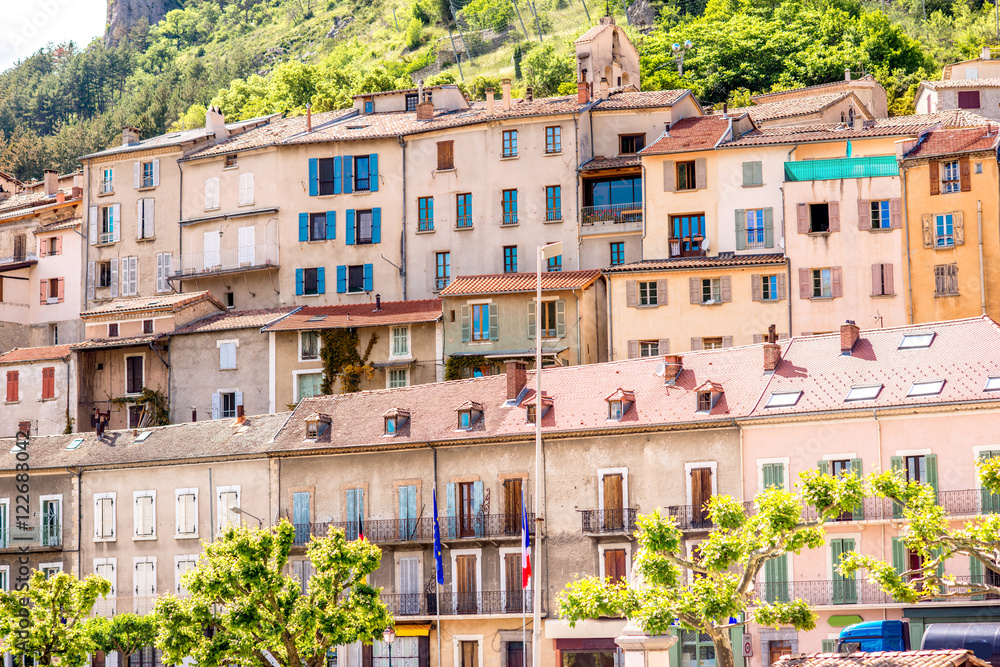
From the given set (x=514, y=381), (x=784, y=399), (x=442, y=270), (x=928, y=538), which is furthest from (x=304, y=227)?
(x=928, y=538)

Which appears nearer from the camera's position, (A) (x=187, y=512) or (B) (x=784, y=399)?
(B) (x=784, y=399)

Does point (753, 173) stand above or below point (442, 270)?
above

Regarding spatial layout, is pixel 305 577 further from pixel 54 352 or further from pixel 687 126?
pixel 687 126

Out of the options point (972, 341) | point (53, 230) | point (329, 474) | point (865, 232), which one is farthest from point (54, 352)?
point (972, 341)

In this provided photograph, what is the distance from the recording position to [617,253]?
231ft

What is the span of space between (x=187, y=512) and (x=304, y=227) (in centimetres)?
2006

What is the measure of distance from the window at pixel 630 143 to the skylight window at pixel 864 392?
26.0 m

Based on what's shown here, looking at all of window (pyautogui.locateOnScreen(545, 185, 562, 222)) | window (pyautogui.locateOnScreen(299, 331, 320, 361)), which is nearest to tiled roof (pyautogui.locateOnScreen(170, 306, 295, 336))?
window (pyautogui.locateOnScreen(299, 331, 320, 361))

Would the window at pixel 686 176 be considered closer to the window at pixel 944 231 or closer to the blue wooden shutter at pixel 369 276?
the window at pixel 944 231

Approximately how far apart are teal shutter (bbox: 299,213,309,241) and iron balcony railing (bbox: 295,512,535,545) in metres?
22.1

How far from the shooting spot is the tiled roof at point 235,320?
227ft

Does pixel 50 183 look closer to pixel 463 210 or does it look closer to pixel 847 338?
pixel 463 210

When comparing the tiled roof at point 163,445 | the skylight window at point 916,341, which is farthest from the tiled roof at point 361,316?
the skylight window at point 916,341

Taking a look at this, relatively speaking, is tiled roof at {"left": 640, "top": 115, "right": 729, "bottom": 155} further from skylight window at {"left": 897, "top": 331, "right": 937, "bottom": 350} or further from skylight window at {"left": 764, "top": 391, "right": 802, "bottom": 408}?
skylight window at {"left": 764, "top": 391, "right": 802, "bottom": 408}
